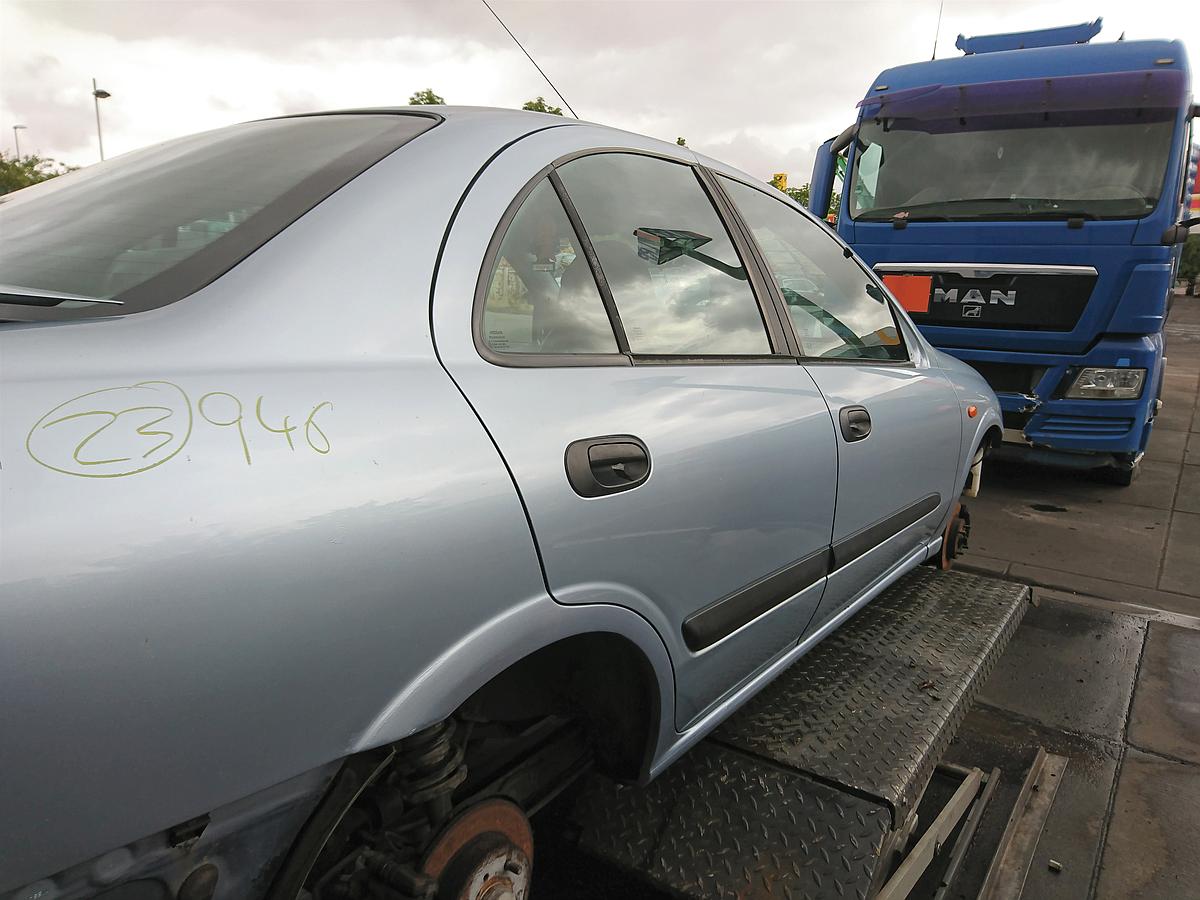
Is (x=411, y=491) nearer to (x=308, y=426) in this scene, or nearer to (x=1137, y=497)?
(x=308, y=426)

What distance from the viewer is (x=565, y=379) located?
148 cm

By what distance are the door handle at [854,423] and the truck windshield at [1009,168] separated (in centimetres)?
406

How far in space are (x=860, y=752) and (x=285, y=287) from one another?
5.55ft

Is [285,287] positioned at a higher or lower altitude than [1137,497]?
higher

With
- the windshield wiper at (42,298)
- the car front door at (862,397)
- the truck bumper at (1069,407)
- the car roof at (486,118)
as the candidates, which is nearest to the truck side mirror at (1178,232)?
the truck bumper at (1069,407)

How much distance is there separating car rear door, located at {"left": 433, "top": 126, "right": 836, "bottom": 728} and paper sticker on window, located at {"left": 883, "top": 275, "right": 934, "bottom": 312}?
13.8 feet

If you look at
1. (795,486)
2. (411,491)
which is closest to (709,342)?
(795,486)

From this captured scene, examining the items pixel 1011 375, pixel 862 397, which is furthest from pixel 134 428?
pixel 1011 375

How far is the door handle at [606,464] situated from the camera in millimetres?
1383

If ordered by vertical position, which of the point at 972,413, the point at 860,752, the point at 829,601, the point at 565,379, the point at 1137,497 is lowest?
the point at 1137,497

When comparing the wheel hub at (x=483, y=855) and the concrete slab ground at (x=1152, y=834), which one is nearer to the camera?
the wheel hub at (x=483, y=855)

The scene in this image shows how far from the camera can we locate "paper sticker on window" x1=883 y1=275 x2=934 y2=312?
5.96 meters

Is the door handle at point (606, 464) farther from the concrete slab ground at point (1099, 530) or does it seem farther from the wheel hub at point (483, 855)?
the concrete slab ground at point (1099, 530)

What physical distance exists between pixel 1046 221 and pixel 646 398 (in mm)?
4960
